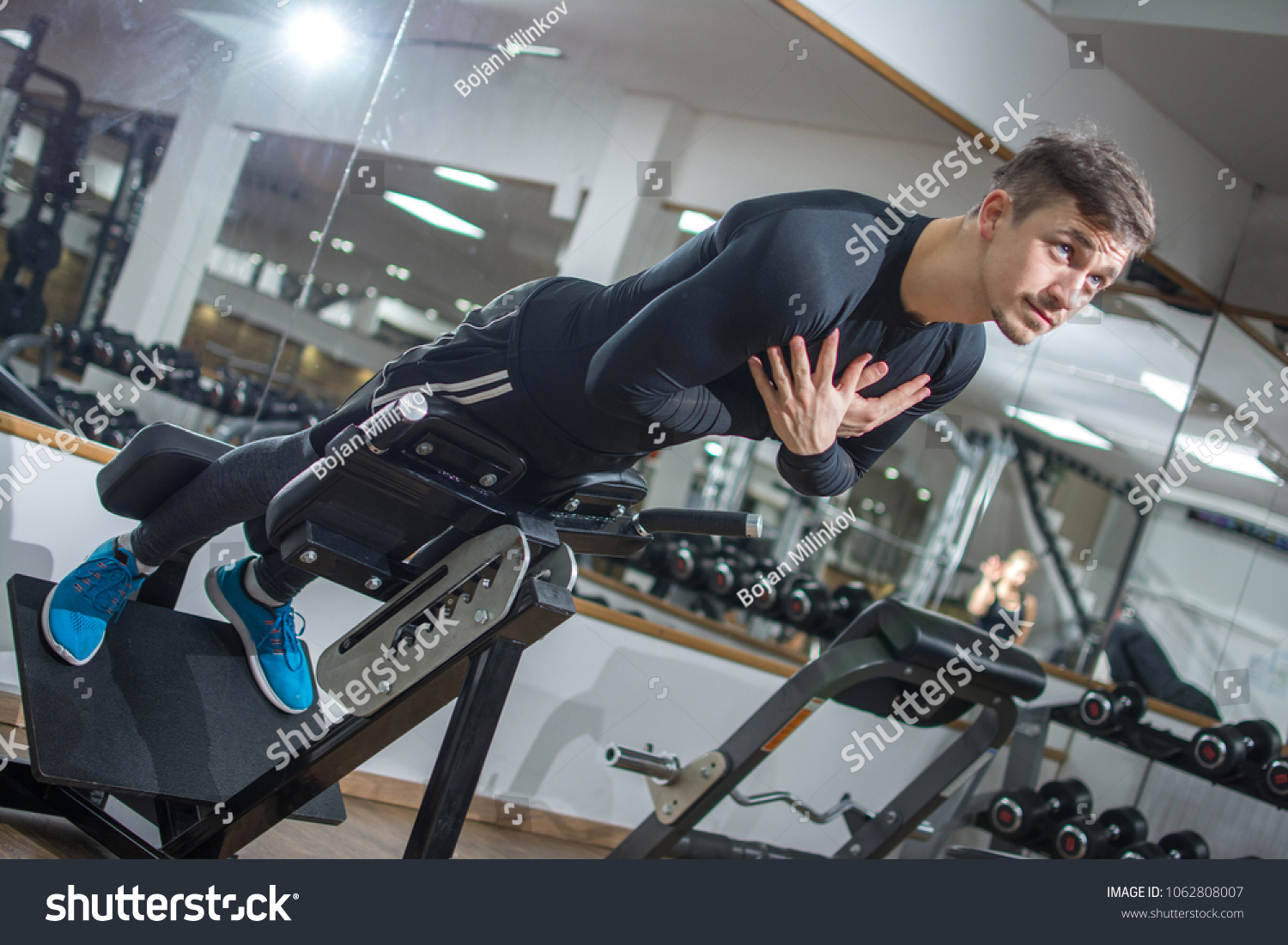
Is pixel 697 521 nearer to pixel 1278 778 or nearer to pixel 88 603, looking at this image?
pixel 88 603

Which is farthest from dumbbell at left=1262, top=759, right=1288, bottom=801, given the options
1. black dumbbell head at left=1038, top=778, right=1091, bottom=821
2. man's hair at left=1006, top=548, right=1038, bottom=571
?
man's hair at left=1006, top=548, right=1038, bottom=571

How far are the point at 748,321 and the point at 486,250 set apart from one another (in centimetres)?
216

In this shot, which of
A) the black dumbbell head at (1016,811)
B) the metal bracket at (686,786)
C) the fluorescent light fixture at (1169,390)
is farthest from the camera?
the fluorescent light fixture at (1169,390)

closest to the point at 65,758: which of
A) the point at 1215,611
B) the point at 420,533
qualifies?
the point at 420,533

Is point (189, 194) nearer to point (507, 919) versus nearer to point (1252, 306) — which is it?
point (507, 919)

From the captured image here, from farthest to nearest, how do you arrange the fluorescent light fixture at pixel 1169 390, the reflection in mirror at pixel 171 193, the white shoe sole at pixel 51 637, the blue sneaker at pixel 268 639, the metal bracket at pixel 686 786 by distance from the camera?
the fluorescent light fixture at pixel 1169 390 → the reflection in mirror at pixel 171 193 → the metal bracket at pixel 686 786 → the blue sneaker at pixel 268 639 → the white shoe sole at pixel 51 637

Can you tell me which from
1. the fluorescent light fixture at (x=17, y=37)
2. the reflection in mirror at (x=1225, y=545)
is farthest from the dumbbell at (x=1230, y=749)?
the fluorescent light fixture at (x=17, y=37)

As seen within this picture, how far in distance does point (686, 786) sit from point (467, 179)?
1987mm

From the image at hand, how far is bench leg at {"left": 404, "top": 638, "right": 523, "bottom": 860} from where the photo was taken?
1143 mm

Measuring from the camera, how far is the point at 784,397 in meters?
1.22

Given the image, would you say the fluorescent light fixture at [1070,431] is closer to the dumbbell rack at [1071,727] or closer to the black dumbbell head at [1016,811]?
the dumbbell rack at [1071,727]

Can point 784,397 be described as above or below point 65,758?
above

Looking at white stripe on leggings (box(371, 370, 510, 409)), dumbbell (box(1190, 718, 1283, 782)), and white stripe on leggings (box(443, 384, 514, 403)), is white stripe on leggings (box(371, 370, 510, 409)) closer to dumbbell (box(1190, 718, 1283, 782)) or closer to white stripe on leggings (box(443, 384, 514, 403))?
white stripe on leggings (box(443, 384, 514, 403))

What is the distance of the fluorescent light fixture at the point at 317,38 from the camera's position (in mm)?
2529
